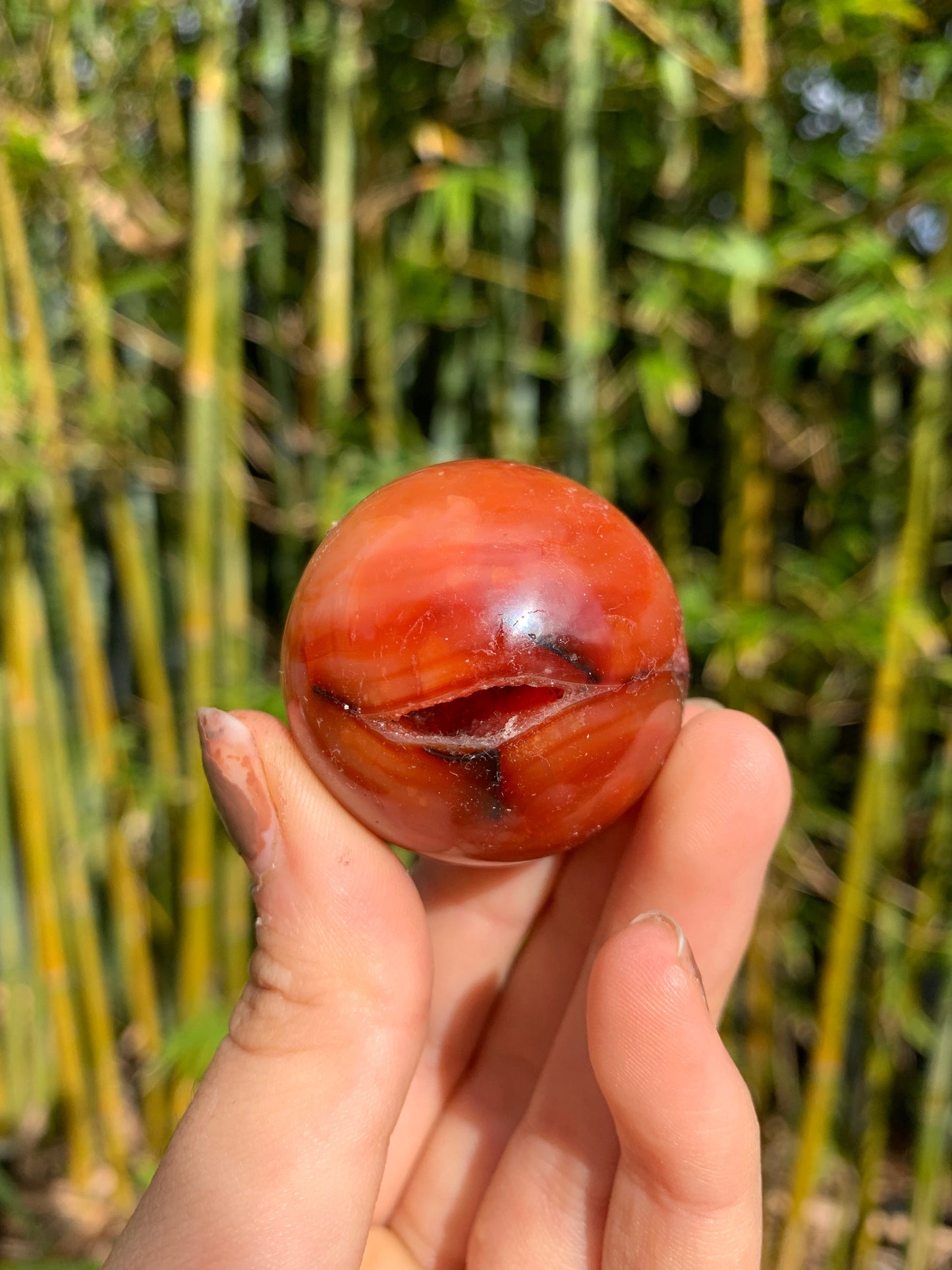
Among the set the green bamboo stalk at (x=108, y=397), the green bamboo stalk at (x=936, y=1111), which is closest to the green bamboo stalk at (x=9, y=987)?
the green bamboo stalk at (x=108, y=397)

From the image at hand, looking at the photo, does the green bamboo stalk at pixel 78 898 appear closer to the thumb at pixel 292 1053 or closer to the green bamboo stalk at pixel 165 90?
the green bamboo stalk at pixel 165 90

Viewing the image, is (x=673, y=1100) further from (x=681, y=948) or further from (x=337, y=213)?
(x=337, y=213)

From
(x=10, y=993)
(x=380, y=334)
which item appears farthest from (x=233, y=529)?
(x=10, y=993)

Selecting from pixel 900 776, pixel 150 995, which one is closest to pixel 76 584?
pixel 150 995

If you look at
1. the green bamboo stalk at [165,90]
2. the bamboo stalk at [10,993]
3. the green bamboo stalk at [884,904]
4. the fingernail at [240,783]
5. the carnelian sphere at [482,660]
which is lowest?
the bamboo stalk at [10,993]

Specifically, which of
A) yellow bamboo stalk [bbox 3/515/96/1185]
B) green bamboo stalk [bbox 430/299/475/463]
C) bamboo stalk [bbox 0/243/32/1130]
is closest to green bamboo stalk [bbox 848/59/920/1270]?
green bamboo stalk [bbox 430/299/475/463]

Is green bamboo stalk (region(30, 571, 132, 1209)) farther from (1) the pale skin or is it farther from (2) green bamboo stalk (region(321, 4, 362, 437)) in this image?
(1) the pale skin

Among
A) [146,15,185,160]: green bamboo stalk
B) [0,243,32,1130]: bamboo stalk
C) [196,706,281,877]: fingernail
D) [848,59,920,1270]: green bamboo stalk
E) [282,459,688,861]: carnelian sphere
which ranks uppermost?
[146,15,185,160]: green bamboo stalk
